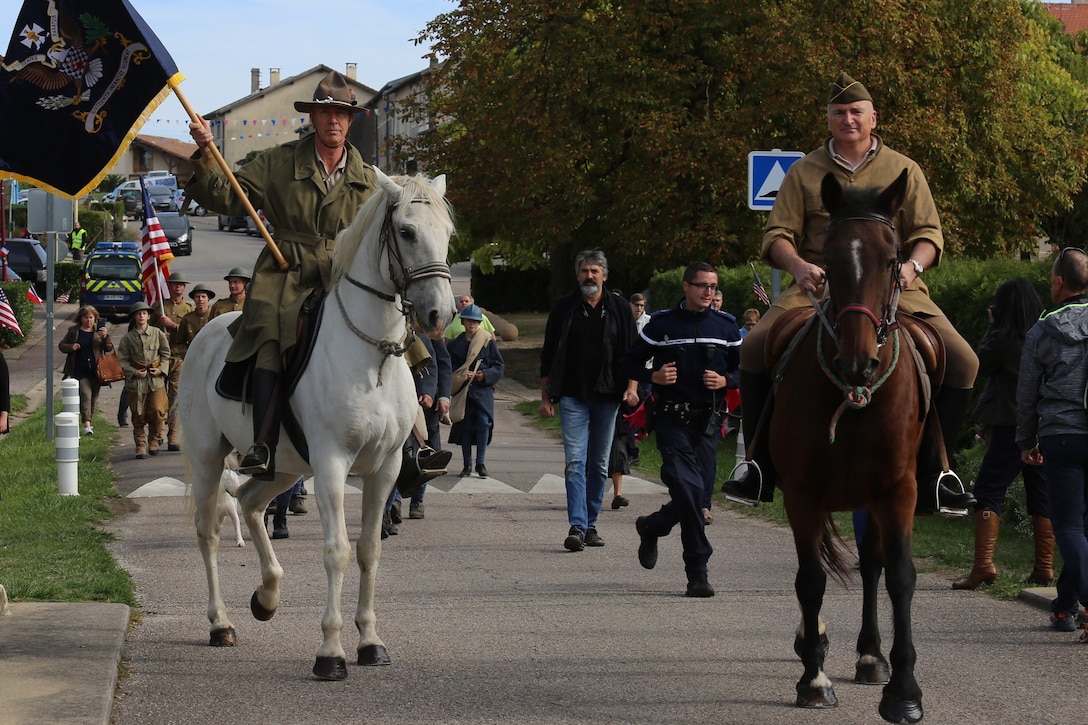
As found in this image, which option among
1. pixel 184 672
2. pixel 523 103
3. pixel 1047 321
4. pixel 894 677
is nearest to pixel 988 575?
pixel 1047 321

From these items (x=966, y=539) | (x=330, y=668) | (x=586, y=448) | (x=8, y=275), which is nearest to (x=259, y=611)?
(x=330, y=668)

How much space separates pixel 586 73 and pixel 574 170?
2.15 meters

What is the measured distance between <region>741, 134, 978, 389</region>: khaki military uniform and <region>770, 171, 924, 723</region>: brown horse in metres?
0.43

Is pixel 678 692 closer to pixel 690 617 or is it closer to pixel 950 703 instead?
pixel 950 703

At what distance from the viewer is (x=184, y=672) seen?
7.44 m

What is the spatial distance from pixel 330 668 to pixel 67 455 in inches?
340

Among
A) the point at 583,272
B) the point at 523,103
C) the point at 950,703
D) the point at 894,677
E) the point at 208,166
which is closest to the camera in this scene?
the point at 894,677

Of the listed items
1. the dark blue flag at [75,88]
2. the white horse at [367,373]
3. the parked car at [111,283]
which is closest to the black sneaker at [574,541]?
the white horse at [367,373]

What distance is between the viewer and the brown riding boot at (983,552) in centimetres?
1012

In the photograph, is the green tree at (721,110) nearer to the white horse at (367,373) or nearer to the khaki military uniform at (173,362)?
the khaki military uniform at (173,362)

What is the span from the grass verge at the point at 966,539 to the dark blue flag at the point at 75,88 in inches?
253

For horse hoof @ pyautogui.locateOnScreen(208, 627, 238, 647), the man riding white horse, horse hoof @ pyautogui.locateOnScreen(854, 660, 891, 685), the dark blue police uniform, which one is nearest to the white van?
the dark blue police uniform

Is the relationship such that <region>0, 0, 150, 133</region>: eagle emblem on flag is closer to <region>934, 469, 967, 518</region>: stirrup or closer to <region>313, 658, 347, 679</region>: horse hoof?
<region>313, 658, 347, 679</region>: horse hoof

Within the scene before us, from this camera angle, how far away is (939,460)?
276 inches
